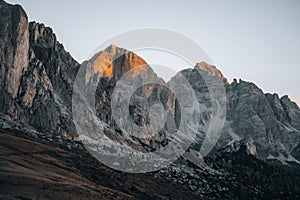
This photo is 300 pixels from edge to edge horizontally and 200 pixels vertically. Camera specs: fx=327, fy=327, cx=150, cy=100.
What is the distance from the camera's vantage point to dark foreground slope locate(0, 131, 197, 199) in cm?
6356

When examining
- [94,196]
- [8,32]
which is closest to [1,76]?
[8,32]

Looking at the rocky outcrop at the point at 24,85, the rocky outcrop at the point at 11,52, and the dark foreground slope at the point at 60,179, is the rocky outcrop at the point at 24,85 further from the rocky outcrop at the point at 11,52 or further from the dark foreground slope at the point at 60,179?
the dark foreground slope at the point at 60,179

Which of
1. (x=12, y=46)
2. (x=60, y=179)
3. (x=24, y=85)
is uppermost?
(x=12, y=46)

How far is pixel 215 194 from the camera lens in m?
148

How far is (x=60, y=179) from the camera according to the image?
251 feet

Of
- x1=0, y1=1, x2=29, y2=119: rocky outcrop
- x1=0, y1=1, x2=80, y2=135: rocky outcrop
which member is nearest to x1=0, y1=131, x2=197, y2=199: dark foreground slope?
x1=0, y1=1, x2=80, y2=135: rocky outcrop

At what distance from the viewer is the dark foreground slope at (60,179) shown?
209 feet

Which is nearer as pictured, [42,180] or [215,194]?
[42,180]

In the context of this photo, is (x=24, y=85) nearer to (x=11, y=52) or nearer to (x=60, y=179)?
(x=11, y=52)

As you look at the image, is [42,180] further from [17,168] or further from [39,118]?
[39,118]

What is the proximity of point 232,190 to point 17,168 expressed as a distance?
12019 centimetres

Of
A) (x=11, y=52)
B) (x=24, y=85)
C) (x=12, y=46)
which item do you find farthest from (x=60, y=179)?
(x=12, y=46)

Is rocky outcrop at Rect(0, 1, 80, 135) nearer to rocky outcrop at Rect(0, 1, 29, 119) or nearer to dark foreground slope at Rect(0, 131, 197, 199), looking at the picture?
rocky outcrop at Rect(0, 1, 29, 119)

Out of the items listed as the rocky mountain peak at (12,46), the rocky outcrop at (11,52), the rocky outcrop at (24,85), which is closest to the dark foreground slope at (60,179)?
the rocky outcrop at (24,85)
